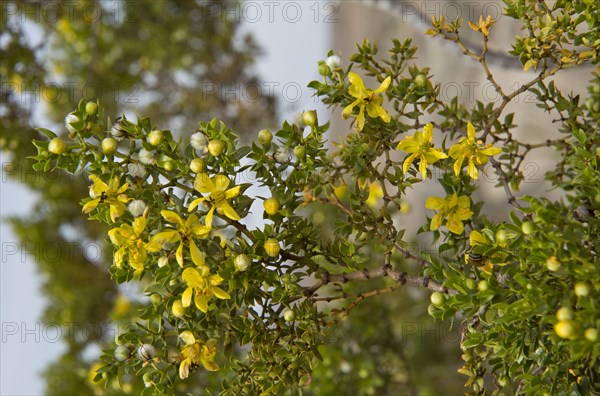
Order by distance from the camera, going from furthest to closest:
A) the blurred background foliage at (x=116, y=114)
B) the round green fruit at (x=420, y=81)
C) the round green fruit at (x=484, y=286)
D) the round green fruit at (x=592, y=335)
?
the blurred background foliage at (x=116, y=114)
the round green fruit at (x=420, y=81)
the round green fruit at (x=484, y=286)
the round green fruit at (x=592, y=335)

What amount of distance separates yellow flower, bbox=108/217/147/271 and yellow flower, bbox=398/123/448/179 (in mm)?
308

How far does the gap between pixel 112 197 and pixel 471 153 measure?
42cm

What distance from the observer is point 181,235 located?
701 mm

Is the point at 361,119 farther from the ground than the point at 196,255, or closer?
farther from the ground

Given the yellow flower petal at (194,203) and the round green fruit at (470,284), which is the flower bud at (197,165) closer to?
the yellow flower petal at (194,203)

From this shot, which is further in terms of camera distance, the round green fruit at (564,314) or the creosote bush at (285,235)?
the creosote bush at (285,235)

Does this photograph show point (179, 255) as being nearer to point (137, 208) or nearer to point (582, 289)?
point (137, 208)

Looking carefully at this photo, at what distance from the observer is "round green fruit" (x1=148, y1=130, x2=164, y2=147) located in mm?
727

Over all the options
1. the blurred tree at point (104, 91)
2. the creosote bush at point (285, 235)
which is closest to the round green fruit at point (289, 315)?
the creosote bush at point (285, 235)

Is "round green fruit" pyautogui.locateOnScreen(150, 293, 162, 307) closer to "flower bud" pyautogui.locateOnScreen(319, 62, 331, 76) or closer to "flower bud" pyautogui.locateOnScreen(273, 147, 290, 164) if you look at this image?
"flower bud" pyautogui.locateOnScreen(273, 147, 290, 164)

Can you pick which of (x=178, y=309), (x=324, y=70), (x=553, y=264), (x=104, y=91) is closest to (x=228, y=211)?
(x=178, y=309)

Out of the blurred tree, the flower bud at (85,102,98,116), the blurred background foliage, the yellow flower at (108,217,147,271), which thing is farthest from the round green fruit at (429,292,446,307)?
the blurred tree

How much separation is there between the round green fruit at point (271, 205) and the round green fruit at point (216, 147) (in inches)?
3.1

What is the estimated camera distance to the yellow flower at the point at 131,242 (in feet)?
2.27
